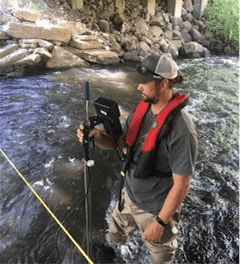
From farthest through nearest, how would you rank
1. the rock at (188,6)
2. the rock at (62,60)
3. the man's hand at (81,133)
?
the rock at (188,6) → the rock at (62,60) → the man's hand at (81,133)

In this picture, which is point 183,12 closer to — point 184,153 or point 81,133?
point 81,133

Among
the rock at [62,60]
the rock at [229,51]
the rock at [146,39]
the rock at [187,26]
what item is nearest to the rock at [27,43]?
the rock at [62,60]

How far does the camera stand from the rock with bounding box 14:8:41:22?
1065cm

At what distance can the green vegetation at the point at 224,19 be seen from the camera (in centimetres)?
1608

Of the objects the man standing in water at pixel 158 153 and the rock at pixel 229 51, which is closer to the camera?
the man standing in water at pixel 158 153

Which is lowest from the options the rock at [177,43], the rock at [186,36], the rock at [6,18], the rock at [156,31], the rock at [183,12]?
the rock at [177,43]

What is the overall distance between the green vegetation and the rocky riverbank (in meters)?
0.78

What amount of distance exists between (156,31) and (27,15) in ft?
24.8

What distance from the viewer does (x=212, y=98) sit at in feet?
27.9

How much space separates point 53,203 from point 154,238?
2.27 m

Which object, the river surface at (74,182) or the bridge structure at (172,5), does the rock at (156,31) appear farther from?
the river surface at (74,182)

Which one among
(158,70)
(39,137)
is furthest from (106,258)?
(39,137)

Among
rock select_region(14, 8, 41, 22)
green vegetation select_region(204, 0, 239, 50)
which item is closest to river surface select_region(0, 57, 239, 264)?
rock select_region(14, 8, 41, 22)

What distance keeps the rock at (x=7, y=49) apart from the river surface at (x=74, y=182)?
1.47 m
